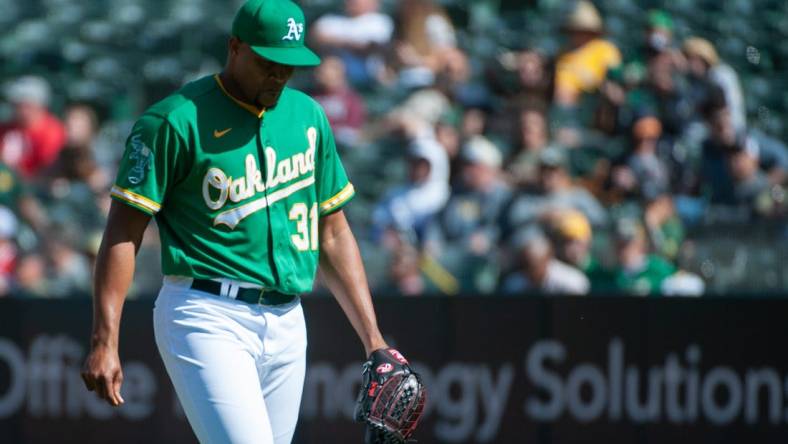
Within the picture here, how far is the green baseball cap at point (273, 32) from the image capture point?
3.43 m

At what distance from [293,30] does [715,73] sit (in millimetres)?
5464

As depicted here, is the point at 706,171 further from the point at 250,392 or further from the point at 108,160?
the point at 250,392

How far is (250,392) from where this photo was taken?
11.2 ft

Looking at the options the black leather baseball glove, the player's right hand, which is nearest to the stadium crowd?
the black leather baseball glove

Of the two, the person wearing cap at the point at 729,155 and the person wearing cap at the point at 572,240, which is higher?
the person wearing cap at the point at 729,155

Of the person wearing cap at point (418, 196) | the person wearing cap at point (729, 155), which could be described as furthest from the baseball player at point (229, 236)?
the person wearing cap at point (729, 155)

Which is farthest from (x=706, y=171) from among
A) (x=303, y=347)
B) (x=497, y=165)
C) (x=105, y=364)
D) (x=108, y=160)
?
(x=105, y=364)

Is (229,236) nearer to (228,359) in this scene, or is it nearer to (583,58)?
(228,359)

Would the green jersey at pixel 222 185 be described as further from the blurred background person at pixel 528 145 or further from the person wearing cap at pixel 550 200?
the blurred background person at pixel 528 145

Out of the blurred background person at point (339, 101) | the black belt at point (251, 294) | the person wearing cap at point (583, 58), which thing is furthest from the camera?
the person wearing cap at point (583, 58)

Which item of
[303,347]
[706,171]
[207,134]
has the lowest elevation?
[706,171]

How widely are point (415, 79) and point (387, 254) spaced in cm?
158

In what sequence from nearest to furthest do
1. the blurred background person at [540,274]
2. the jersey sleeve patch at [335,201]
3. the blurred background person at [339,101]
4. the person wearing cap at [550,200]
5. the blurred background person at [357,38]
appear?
the jersey sleeve patch at [335,201] < the blurred background person at [540,274] < the person wearing cap at [550,200] < the blurred background person at [339,101] < the blurred background person at [357,38]

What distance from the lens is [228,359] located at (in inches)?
134
